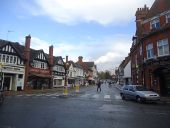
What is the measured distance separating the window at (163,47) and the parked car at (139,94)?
720 centimetres

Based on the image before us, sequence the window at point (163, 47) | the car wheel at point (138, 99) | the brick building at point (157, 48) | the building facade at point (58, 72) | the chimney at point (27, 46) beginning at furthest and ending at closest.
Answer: the building facade at point (58, 72), the chimney at point (27, 46), the brick building at point (157, 48), the window at point (163, 47), the car wheel at point (138, 99)

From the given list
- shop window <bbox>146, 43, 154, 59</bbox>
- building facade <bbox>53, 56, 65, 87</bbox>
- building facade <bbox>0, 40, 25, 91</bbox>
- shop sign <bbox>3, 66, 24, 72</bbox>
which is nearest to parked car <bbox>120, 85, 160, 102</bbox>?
shop window <bbox>146, 43, 154, 59</bbox>

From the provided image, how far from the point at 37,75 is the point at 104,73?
137259 millimetres

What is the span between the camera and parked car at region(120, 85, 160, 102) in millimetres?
19531

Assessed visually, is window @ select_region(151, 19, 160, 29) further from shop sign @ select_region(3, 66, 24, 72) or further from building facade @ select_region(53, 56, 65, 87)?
building facade @ select_region(53, 56, 65, 87)

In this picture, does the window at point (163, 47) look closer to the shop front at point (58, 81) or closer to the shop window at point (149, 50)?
the shop window at point (149, 50)

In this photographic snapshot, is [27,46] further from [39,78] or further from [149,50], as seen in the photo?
[149,50]

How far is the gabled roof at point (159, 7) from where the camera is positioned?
28.3 m

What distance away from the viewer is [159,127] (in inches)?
354

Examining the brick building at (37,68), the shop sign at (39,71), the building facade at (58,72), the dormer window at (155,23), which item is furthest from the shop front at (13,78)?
the dormer window at (155,23)

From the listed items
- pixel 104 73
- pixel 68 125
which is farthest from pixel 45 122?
pixel 104 73

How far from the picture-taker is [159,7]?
2945 centimetres

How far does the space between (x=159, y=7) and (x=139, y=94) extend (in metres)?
14.7

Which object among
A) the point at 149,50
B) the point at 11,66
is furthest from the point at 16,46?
the point at 149,50
